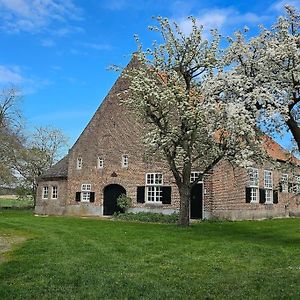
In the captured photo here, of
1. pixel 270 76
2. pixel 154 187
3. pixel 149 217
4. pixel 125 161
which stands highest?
pixel 270 76

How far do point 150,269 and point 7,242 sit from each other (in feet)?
19.0

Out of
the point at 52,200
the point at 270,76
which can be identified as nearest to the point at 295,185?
the point at 270,76

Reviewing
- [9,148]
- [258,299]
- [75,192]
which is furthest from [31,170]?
[258,299]

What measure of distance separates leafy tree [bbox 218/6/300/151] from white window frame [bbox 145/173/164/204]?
14.0 m

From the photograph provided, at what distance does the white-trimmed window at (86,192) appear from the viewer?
29.1 m

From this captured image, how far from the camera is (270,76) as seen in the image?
11609mm

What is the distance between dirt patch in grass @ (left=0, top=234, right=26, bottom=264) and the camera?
9969 mm

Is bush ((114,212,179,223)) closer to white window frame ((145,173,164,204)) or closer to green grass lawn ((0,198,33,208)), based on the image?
white window frame ((145,173,164,204))

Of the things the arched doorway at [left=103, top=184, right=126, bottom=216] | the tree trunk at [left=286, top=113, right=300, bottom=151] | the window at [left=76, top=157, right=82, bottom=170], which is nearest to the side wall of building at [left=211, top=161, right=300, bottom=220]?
the arched doorway at [left=103, top=184, right=126, bottom=216]

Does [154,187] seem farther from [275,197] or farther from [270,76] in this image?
[270,76]

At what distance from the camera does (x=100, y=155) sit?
29.0m

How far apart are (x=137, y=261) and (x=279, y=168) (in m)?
6.73

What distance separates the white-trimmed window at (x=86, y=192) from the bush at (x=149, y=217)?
4289 millimetres

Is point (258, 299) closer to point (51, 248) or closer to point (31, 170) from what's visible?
point (51, 248)
